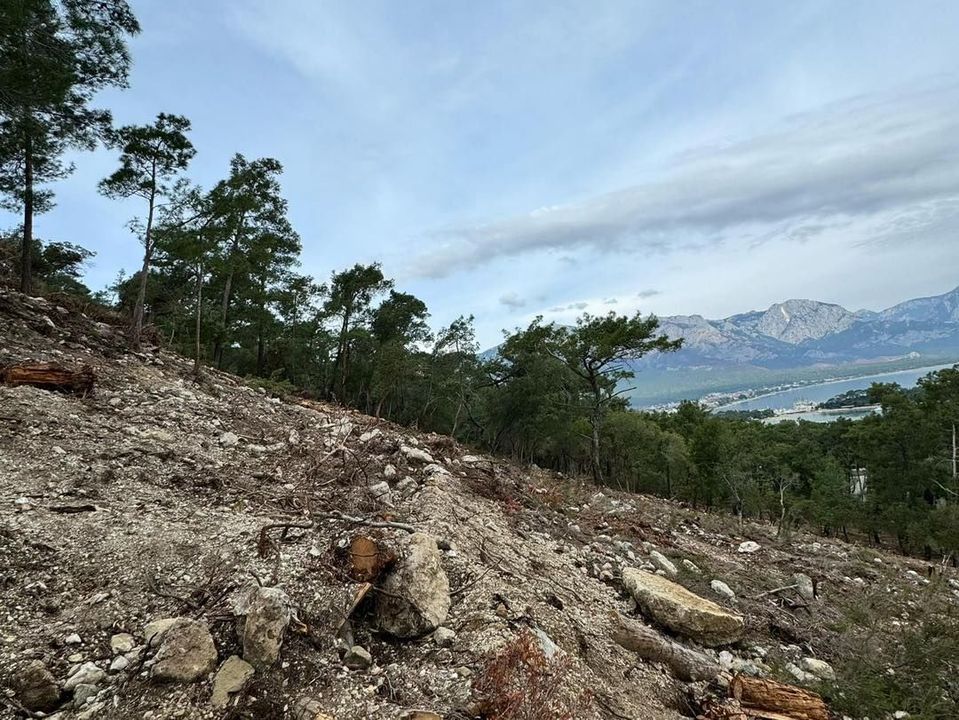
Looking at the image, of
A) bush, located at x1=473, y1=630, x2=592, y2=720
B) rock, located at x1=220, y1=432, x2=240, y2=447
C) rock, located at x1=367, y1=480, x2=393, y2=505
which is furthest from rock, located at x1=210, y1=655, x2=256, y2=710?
rock, located at x1=220, y1=432, x2=240, y2=447

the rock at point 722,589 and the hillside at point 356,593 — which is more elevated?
the hillside at point 356,593

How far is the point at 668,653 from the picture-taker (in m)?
4.60

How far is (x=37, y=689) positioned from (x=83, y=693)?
251 millimetres

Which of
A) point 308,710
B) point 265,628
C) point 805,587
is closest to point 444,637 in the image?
point 308,710

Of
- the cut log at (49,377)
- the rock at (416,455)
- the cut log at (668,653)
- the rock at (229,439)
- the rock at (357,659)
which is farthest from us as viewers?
the rock at (416,455)

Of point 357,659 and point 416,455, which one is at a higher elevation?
point 416,455

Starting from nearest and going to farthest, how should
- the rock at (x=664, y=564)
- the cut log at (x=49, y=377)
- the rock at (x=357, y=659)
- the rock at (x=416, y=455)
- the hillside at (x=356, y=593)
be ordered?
1. the hillside at (x=356, y=593)
2. the rock at (x=357, y=659)
3. the rock at (x=664, y=564)
4. the cut log at (x=49, y=377)
5. the rock at (x=416, y=455)

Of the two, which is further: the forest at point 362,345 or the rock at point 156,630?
the forest at point 362,345

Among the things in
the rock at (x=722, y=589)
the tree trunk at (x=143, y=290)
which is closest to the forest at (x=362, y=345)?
the tree trunk at (x=143, y=290)

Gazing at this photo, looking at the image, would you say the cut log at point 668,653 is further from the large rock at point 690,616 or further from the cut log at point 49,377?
the cut log at point 49,377

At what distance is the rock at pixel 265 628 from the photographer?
3.34 meters

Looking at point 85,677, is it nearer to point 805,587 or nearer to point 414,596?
point 414,596

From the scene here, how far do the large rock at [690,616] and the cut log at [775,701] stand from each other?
703 mm

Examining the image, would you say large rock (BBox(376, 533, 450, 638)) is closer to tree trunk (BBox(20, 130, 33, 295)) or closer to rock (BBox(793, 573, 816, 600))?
rock (BBox(793, 573, 816, 600))
